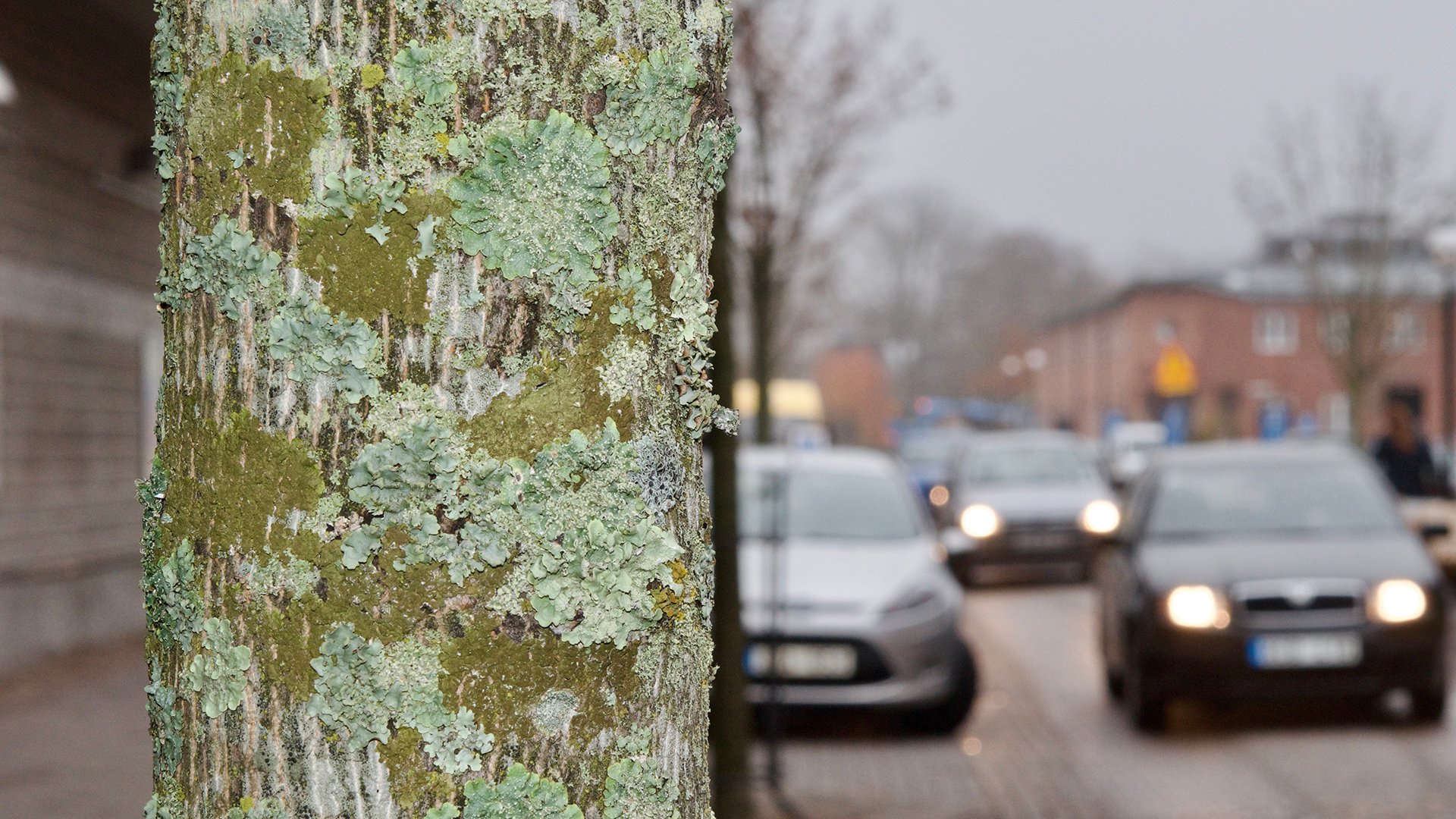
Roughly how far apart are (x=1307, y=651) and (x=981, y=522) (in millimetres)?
8369

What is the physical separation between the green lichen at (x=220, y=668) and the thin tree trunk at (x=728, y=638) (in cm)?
456

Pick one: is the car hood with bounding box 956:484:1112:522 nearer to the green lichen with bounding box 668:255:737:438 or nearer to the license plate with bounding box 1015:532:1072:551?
the license plate with bounding box 1015:532:1072:551

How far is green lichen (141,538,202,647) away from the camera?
1500 mm

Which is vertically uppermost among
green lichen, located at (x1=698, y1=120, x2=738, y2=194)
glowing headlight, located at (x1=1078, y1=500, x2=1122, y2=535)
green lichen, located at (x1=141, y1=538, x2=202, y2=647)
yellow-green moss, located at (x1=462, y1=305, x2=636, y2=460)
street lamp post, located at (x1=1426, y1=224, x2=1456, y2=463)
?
street lamp post, located at (x1=1426, y1=224, x2=1456, y2=463)

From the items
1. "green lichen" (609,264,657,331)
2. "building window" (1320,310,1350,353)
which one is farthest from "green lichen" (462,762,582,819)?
"building window" (1320,310,1350,353)

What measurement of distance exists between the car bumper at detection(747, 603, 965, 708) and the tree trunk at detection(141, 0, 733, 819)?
716 cm

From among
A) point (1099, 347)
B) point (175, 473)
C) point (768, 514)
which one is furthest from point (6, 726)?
point (1099, 347)

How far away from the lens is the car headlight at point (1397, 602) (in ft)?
27.9

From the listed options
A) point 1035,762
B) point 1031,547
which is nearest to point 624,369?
point 1035,762

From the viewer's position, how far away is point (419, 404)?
1.45 meters

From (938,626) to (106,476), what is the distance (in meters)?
7.30

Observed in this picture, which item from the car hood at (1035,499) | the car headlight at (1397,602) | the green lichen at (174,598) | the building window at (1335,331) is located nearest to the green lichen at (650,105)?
the green lichen at (174,598)

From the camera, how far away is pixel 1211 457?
9961mm

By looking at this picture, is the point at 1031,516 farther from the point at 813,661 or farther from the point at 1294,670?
the point at 813,661
